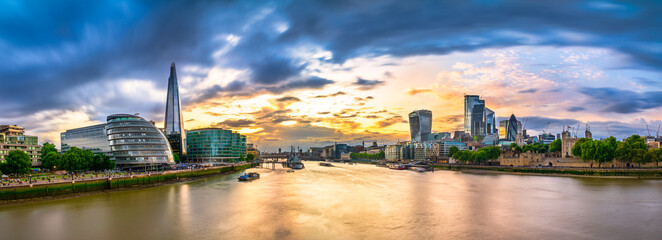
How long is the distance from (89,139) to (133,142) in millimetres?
17120

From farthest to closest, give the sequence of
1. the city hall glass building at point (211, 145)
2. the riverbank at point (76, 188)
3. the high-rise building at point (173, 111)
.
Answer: the high-rise building at point (173, 111), the city hall glass building at point (211, 145), the riverbank at point (76, 188)

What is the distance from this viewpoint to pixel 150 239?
78.6 feet

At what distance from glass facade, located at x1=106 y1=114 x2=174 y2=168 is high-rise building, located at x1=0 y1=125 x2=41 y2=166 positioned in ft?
52.0

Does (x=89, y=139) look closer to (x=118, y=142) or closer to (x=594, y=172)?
(x=118, y=142)

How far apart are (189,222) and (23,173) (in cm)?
3948

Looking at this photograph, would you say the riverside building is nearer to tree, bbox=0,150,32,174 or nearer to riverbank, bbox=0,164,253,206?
riverbank, bbox=0,164,253,206

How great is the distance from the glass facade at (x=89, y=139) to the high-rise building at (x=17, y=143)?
7.44 m

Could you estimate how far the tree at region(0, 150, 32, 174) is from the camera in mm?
50722

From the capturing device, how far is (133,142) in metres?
85.4

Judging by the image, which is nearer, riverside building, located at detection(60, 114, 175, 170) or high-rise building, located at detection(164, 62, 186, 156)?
riverside building, located at detection(60, 114, 175, 170)

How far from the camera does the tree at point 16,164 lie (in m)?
50.7

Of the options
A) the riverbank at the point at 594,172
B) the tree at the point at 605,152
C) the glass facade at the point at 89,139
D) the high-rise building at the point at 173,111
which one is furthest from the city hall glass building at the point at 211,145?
the tree at the point at 605,152

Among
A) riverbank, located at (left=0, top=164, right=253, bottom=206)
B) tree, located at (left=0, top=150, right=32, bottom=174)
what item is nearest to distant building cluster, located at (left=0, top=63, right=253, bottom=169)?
riverbank, located at (left=0, top=164, right=253, bottom=206)

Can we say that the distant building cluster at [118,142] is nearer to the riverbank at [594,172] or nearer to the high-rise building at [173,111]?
the high-rise building at [173,111]
